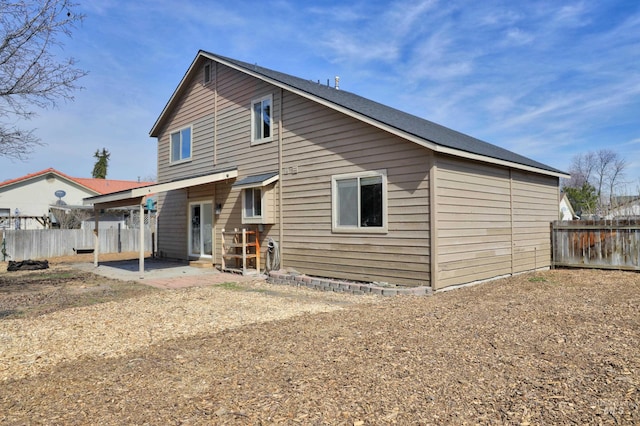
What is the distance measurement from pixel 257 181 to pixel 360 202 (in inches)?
124

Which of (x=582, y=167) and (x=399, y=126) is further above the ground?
(x=582, y=167)

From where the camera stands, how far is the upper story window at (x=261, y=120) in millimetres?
11648

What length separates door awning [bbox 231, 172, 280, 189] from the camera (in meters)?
10.9

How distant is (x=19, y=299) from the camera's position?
815 centimetres

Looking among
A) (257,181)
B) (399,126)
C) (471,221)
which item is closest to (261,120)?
(257,181)

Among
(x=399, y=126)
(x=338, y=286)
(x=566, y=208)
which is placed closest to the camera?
(x=399, y=126)

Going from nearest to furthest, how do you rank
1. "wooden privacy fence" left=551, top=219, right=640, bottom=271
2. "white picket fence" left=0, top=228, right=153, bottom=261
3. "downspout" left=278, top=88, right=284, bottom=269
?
"downspout" left=278, top=88, right=284, bottom=269 < "wooden privacy fence" left=551, top=219, right=640, bottom=271 < "white picket fence" left=0, top=228, right=153, bottom=261

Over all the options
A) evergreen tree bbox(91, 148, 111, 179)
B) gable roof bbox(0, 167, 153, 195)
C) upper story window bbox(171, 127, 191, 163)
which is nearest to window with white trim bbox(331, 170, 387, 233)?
upper story window bbox(171, 127, 191, 163)

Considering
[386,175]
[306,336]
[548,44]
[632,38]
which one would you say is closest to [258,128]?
[386,175]

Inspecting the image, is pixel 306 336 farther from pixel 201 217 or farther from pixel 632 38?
pixel 632 38

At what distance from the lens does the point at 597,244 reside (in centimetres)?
1167

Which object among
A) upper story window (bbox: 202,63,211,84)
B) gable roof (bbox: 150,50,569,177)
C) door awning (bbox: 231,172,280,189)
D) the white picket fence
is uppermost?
upper story window (bbox: 202,63,211,84)

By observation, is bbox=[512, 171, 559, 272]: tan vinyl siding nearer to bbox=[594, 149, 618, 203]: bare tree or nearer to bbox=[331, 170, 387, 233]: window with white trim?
bbox=[331, 170, 387, 233]: window with white trim

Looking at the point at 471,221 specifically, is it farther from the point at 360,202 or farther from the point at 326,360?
the point at 326,360
